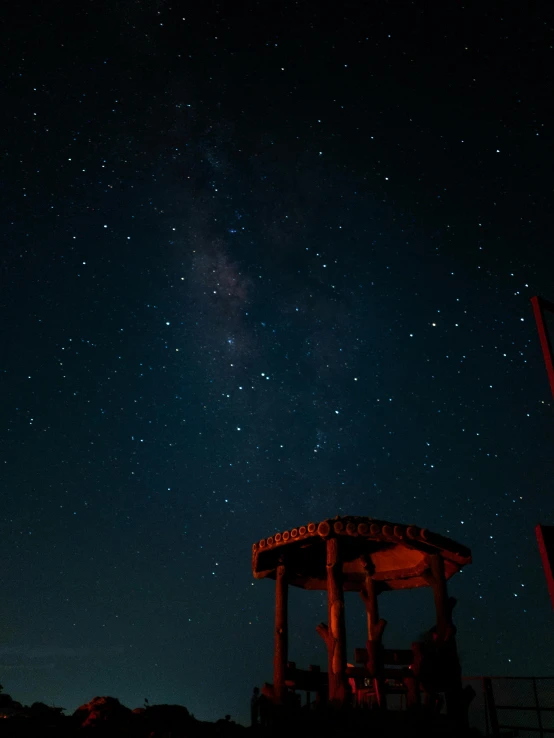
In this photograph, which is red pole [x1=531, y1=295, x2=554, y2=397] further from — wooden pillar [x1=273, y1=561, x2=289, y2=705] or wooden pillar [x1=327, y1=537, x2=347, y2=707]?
wooden pillar [x1=273, y1=561, x2=289, y2=705]

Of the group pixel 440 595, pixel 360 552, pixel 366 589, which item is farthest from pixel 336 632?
pixel 360 552

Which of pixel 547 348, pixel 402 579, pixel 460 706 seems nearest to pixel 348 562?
pixel 402 579

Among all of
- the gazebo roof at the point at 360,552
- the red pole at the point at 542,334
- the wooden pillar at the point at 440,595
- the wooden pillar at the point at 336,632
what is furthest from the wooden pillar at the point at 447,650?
the red pole at the point at 542,334

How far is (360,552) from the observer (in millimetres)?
13320

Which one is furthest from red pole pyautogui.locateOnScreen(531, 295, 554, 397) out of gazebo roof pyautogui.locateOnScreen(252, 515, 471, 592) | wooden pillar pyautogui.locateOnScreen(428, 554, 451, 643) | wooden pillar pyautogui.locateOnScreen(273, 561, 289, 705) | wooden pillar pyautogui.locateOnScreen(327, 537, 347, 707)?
wooden pillar pyautogui.locateOnScreen(273, 561, 289, 705)

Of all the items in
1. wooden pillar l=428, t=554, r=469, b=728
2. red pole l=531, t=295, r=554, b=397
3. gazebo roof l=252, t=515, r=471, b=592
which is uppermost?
red pole l=531, t=295, r=554, b=397

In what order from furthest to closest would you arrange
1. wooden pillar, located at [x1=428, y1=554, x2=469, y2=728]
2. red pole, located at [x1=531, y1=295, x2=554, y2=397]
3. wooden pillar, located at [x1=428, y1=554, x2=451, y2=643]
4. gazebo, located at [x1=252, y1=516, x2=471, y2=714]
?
wooden pillar, located at [x1=428, y1=554, x2=451, y2=643] → gazebo, located at [x1=252, y1=516, x2=471, y2=714] → wooden pillar, located at [x1=428, y1=554, x2=469, y2=728] → red pole, located at [x1=531, y1=295, x2=554, y2=397]

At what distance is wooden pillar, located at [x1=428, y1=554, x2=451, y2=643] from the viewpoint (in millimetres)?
10273

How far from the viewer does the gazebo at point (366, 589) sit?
381 inches

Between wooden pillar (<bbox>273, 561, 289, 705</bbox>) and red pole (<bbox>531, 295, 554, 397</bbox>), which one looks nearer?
red pole (<bbox>531, 295, 554, 397</bbox>)

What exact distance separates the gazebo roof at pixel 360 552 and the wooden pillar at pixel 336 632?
0.51 metres

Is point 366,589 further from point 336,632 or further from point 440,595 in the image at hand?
point 336,632

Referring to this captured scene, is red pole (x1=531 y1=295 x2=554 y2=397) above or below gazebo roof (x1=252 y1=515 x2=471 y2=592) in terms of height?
above

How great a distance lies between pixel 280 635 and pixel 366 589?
8.35 feet
